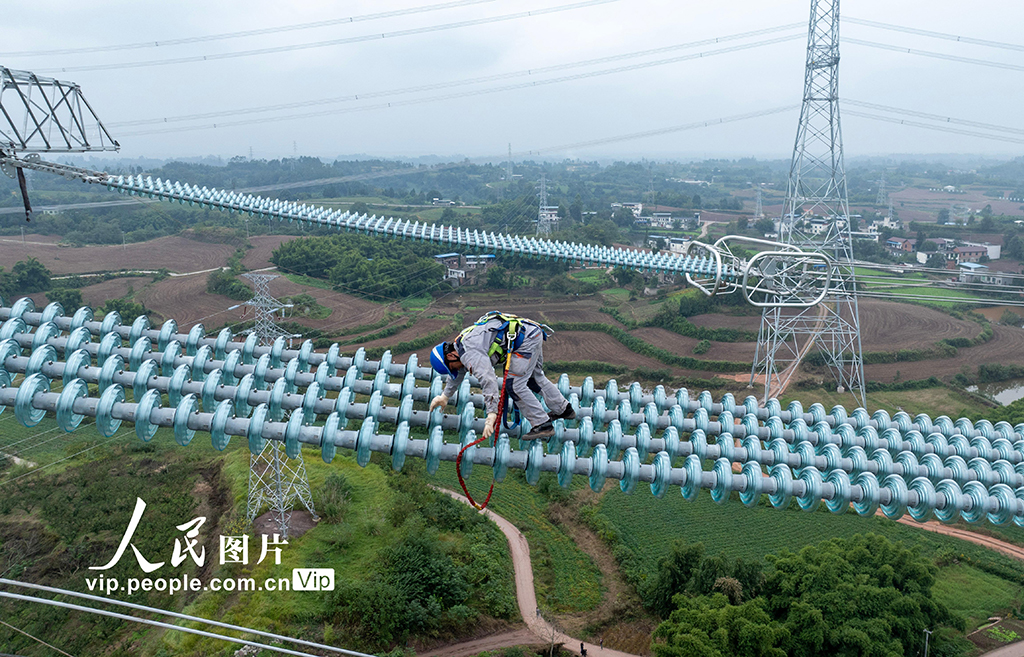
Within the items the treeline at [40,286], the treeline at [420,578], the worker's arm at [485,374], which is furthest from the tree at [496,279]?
the worker's arm at [485,374]

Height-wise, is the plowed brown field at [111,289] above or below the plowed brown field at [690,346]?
above

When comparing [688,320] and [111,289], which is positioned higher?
[111,289]

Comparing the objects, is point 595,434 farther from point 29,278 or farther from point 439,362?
point 29,278

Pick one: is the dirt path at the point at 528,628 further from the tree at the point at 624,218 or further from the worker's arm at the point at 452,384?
the tree at the point at 624,218

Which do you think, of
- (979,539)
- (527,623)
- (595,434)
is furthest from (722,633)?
(979,539)

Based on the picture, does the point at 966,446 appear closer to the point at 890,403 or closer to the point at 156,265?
the point at 890,403

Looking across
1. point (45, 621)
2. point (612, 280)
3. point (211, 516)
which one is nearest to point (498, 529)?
point (211, 516)

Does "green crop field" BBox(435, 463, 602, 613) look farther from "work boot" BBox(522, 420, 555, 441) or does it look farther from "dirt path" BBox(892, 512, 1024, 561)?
"dirt path" BBox(892, 512, 1024, 561)
